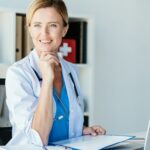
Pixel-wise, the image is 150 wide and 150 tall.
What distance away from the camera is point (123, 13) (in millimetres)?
3842

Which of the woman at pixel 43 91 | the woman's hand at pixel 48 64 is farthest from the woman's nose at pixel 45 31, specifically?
the woman's hand at pixel 48 64

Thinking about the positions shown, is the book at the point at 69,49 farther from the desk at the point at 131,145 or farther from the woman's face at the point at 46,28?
the desk at the point at 131,145

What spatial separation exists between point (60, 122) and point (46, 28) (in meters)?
0.41

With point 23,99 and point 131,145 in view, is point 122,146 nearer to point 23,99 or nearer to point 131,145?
point 131,145

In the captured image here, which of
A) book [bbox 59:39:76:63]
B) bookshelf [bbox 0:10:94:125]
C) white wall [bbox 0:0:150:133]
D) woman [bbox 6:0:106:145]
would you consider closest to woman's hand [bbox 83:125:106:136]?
woman [bbox 6:0:106:145]

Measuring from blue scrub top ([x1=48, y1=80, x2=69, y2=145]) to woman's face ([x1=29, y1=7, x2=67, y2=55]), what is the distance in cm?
21

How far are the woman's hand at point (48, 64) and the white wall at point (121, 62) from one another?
194 cm

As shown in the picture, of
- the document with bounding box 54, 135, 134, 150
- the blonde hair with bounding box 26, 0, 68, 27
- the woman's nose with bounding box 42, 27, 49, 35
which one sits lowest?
the document with bounding box 54, 135, 134, 150

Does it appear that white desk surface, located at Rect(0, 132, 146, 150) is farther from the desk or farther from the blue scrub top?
the blue scrub top

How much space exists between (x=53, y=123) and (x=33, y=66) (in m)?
0.27

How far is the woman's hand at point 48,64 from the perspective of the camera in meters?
1.62

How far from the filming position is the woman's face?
5.41 ft

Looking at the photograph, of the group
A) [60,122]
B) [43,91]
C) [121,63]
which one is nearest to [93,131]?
[60,122]

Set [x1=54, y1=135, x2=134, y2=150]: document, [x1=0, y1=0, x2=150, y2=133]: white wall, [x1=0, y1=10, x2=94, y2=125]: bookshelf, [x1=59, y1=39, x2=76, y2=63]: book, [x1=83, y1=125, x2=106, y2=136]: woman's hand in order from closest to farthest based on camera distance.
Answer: [x1=54, y1=135, x2=134, y2=150]: document < [x1=83, y1=125, x2=106, y2=136]: woman's hand < [x1=0, y1=10, x2=94, y2=125]: bookshelf < [x1=59, y1=39, x2=76, y2=63]: book < [x1=0, y1=0, x2=150, y2=133]: white wall
